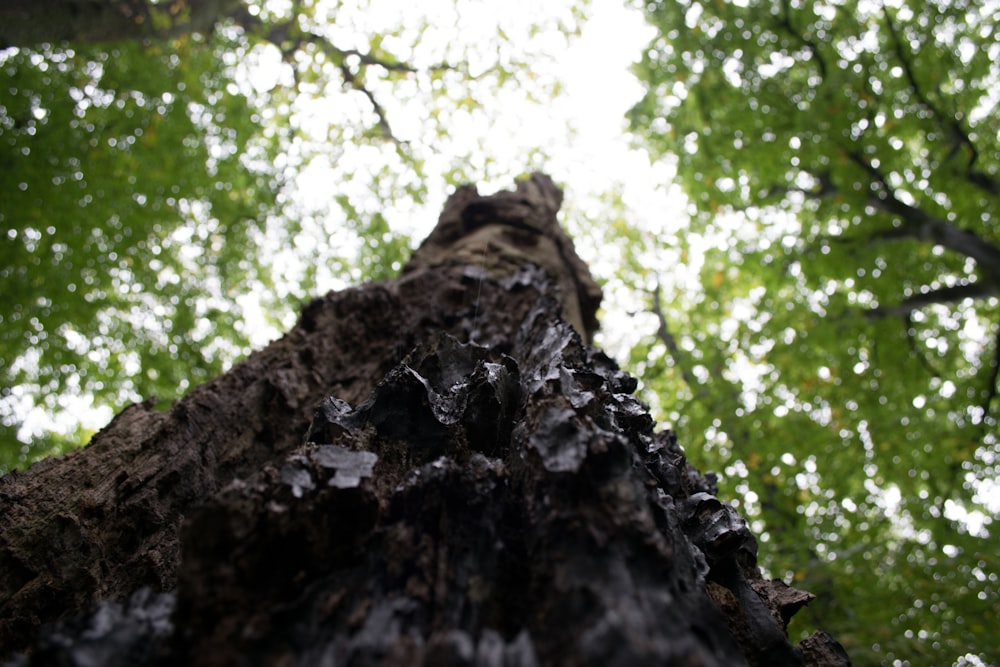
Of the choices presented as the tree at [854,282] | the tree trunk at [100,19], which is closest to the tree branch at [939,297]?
the tree at [854,282]

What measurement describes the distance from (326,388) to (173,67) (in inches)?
329

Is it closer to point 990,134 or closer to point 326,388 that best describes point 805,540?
point 326,388

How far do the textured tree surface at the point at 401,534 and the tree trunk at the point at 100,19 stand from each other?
4616 mm

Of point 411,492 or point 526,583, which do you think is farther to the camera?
point 411,492

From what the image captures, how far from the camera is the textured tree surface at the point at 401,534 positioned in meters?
1.12

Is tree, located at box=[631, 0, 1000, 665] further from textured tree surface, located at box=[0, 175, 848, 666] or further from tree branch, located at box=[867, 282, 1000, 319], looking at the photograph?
textured tree surface, located at box=[0, 175, 848, 666]

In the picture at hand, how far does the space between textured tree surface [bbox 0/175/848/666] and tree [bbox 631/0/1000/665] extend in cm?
489

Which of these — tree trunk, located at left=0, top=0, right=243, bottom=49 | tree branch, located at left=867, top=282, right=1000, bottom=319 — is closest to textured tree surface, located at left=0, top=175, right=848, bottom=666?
tree trunk, located at left=0, top=0, right=243, bottom=49

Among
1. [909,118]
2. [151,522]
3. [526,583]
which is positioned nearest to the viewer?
[526,583]

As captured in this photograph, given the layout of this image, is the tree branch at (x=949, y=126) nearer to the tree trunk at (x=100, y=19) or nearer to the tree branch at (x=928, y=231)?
the tree branch at (x=928, y=231)

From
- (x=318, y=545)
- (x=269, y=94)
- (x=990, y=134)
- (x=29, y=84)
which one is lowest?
(x=318, y=545)

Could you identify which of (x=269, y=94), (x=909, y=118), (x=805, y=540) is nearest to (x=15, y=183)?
(x=269, y=94)

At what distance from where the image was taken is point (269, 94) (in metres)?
9.85

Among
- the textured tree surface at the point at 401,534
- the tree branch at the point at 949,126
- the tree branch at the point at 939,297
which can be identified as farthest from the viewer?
the tree branch at the point at 939,297
